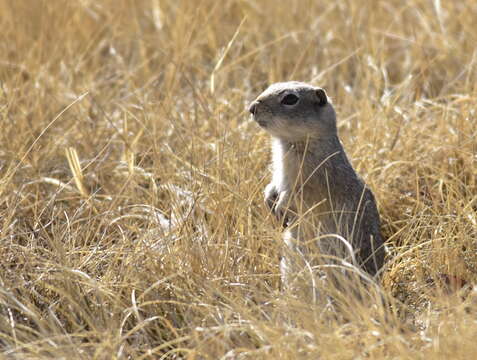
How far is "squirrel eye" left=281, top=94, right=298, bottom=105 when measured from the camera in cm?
344

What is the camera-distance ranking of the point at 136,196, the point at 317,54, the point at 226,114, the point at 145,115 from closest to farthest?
the point at 136,196, the point at 145,115, the point at 226,114, the point at 317,54

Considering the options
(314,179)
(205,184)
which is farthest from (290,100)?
(205,184)

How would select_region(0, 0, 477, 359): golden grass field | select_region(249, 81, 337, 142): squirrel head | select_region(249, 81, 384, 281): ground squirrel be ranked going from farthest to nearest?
select_region(249, 81, 337, 142): squirrel head < select_region(249, 81, 384, 281): ground squirrel < select_region(0, 0, 477, 359): golden grass field

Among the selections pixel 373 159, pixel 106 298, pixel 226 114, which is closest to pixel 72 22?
pixel 226 114

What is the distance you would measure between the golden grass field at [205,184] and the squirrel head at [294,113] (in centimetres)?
24

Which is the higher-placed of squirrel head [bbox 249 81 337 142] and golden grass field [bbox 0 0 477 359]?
squirrel head [bbox 249 81 337 142]

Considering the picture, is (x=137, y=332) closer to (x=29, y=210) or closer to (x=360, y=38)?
(x=29, y=210)

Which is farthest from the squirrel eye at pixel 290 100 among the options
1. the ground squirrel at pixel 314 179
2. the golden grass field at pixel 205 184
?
A: the golden grass field at pixel 205 184

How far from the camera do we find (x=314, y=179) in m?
3.39

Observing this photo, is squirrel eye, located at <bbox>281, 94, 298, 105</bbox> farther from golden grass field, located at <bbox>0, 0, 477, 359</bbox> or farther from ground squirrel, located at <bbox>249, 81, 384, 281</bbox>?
golden grass field, located at <bbox>0, 0, 477, 359</bbox>

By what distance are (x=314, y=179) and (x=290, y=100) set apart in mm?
336

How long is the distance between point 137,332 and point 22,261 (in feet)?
1.89

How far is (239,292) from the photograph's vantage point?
3008mm

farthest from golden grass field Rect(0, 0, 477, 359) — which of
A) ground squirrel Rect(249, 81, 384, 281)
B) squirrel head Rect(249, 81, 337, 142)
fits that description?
squirrel head Rect(249, 81, 337, 142)
